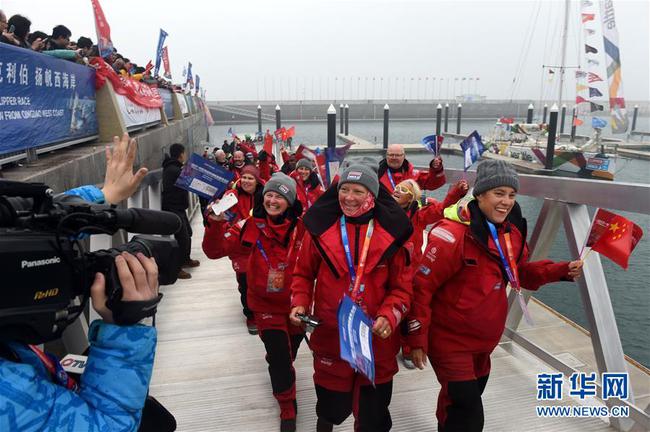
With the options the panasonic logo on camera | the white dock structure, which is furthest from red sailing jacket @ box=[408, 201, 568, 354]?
the panasonic logo on camera

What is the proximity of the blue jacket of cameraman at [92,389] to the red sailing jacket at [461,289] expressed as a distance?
4.79 feet

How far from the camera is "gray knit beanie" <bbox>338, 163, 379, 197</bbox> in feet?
7.24

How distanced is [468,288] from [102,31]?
20.7 ft

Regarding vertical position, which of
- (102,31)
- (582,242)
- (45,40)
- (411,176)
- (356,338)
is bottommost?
(356,338)

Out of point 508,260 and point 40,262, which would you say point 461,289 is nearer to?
point 508,260

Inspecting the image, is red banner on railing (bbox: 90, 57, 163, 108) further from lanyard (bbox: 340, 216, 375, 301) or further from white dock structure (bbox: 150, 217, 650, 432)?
lanyard (bbox: 340, 216, 375, 301)

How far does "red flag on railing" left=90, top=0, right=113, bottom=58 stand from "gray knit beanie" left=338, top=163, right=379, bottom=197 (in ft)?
18.1

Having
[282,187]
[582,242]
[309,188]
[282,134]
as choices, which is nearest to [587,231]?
[582,242]

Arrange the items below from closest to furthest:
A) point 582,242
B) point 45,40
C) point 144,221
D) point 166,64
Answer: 1. point 144,221
2. point 582,242
3. point 45,40
4. point 166,64

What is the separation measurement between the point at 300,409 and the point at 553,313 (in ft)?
9.80

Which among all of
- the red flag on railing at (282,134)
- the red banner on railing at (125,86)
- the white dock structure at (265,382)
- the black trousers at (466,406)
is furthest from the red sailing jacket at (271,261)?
the red flag on railing at (282,134)

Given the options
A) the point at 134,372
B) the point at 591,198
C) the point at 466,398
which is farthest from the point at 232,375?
the point at 591,198

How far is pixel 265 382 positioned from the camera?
328cm

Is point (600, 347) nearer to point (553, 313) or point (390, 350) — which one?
point (390, 350)
